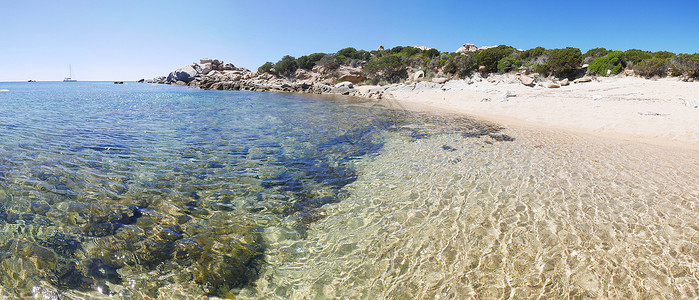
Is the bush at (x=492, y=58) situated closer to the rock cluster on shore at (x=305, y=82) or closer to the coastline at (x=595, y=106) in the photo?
the coastline at (x=595, y=106)

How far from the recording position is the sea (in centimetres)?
323

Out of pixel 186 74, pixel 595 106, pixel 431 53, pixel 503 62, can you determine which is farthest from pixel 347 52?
pixel 186 74

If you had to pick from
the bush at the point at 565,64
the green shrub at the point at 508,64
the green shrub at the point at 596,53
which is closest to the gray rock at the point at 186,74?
the green shrub at the point at 508,64

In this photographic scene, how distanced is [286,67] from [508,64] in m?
49.9

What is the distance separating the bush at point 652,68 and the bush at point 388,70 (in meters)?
31.0

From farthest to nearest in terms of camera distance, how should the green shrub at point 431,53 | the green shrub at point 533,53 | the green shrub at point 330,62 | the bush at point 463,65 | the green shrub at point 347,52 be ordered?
the green shrub at point 347,52
the green shrub at point 330,62
the green shrub at point 431,53
the bush at point 463,65
the green shrub at point 533,53

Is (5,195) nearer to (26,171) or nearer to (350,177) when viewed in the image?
(26,171)

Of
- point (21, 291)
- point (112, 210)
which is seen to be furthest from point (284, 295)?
point (112, 210)

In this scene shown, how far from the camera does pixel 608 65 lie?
102ft

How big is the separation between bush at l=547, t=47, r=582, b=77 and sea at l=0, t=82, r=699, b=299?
30.6 meters

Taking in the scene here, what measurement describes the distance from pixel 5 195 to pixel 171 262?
4.05m

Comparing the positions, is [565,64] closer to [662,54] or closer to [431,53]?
[662,54]

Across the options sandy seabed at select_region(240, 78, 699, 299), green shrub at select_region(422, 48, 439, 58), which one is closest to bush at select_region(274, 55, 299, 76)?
green shrub at select_region(422, 48, 439, 58)

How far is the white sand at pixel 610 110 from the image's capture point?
12.0 m
